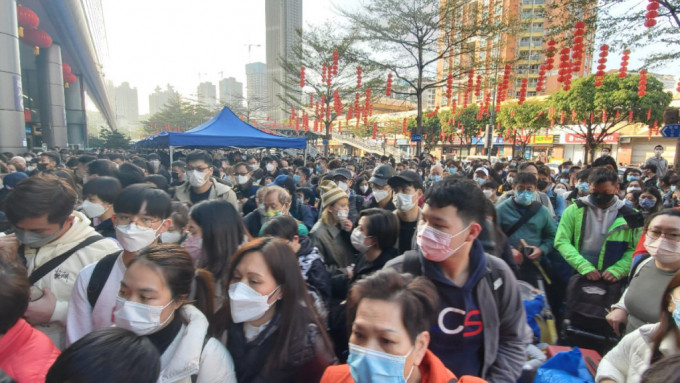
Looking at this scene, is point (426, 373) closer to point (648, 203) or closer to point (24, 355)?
point (24, 355)

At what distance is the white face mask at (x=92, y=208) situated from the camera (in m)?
2.99

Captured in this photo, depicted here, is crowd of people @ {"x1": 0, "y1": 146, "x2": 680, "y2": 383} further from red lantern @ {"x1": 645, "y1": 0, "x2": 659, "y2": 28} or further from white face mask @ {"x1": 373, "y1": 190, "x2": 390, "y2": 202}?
red lantern @ {"x1": 645, "y1": 0, "x2": 659, "y2": 28}

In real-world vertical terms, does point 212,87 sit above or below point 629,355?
above

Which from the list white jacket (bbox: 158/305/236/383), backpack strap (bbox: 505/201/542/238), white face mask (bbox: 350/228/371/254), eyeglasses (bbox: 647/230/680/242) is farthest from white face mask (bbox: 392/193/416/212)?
white jacket (bbox: 158/305/236/383)

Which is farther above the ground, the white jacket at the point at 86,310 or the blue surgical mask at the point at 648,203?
the blue surgical mask at the point at 648,203

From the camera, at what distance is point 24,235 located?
2.01 metres

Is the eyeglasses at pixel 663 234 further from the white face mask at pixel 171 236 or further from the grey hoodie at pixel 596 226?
the white face mask at pixel 171 236

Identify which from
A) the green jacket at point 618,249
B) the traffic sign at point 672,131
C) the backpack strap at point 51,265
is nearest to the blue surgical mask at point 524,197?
the green jacket at point 618,249

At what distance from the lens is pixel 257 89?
59969mm

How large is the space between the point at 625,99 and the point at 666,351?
25451 mm

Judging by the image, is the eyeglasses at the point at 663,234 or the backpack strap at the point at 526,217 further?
the backpack strap at the point at 526,217

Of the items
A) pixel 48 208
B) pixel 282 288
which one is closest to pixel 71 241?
pixel 48 208

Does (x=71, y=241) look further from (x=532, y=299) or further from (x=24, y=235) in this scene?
(x=532, y=299)

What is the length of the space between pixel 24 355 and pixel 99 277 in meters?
0.51
